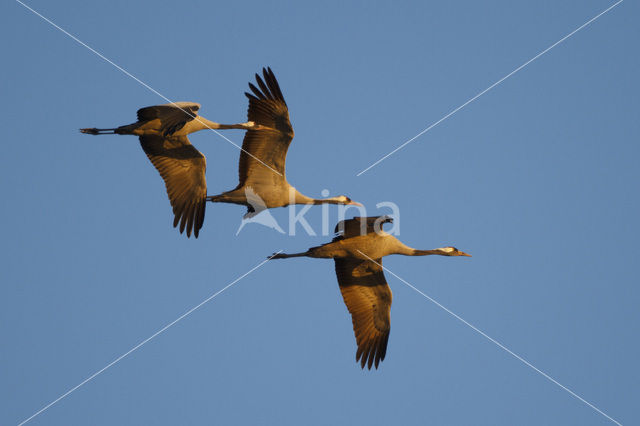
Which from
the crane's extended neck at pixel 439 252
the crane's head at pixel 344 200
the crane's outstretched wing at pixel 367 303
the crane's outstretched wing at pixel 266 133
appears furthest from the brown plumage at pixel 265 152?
the crane's extended neck at pixel 439 252

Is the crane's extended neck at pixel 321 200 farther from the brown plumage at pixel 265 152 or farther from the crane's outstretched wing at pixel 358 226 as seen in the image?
the crane's outstretched wing at pixel 358 226

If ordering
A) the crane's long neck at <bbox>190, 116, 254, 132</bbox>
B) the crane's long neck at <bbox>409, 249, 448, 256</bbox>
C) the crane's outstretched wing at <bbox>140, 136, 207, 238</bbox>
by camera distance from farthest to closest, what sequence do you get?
the crane's long neck at <bbox>409, 249, 448, 256</bbox> → the crane's outstretched wing at <bbox>140, 136, 207, 238</bbox> → the crane's long neck at <bbox>190, 116, 254, 132</bbox>

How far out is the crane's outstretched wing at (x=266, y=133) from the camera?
16734mm

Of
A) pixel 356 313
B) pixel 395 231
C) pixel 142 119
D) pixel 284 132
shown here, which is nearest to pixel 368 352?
pixel 356 313

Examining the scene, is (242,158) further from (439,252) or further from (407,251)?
(439,252)

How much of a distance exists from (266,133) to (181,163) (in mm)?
1704

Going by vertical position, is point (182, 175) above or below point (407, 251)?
above

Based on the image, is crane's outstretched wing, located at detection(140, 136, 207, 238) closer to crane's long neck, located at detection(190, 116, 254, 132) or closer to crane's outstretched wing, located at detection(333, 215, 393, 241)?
crane's long neck, located at detection(190, 116, 254, 132)

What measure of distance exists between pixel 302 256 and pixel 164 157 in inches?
124

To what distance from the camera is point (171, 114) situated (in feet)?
51.1

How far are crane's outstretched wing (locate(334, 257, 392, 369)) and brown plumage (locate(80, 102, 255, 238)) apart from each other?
2885 mm

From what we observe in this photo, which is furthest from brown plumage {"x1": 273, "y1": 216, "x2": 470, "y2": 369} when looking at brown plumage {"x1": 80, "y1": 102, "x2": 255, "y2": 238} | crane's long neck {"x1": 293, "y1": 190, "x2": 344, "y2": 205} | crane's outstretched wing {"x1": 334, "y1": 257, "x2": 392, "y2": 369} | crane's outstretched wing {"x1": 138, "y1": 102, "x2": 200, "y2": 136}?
crane's outstretched wing {"x1": 138, "y1": 102, "x2": 200, "y2": 136}

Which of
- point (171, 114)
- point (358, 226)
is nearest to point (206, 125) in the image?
point (171, 114)

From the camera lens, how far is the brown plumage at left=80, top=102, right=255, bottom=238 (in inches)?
661
